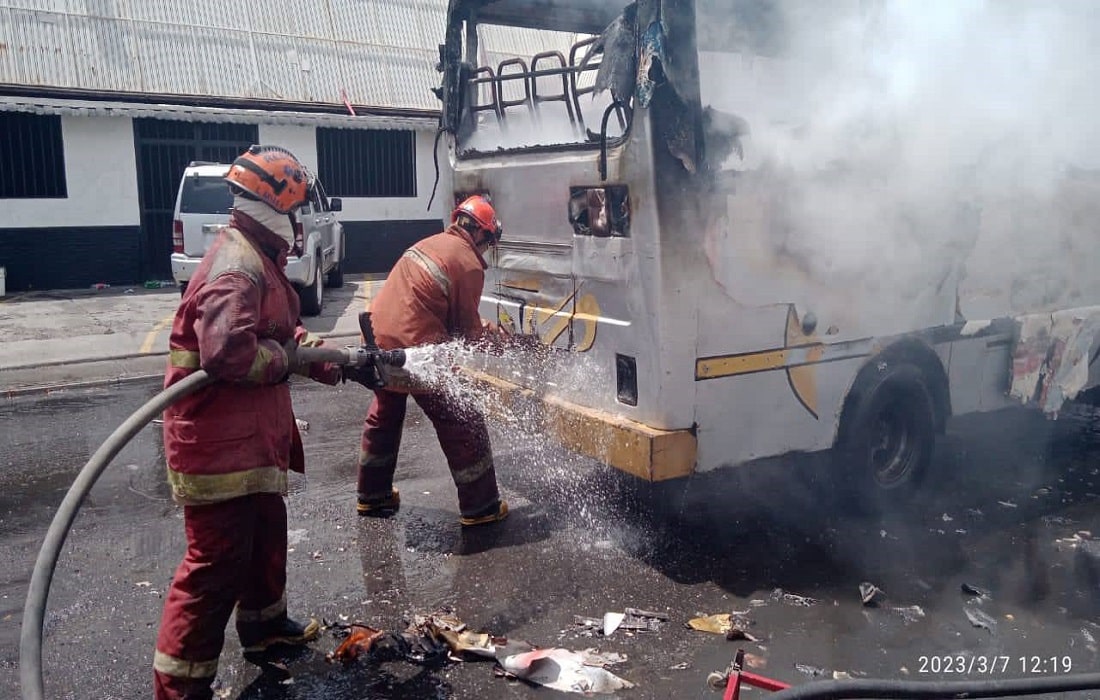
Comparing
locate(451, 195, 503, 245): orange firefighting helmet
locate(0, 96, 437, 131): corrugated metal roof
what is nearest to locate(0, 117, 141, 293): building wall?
locate(0, 96, 437, 131): corrugated metal roof

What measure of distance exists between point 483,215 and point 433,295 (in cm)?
51

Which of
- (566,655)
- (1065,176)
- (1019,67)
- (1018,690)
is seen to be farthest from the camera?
(1065,176)

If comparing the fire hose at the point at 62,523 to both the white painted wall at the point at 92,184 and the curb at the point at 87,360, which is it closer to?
the curb at the point at 87,360

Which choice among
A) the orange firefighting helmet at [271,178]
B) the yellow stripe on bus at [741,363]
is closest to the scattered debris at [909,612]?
the yellow stripe on bus at [741,363]

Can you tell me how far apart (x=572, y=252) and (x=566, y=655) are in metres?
1.97

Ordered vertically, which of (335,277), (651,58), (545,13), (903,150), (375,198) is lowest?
(335,277)

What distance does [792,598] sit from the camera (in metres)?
4.14

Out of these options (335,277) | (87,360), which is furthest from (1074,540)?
(335,277)

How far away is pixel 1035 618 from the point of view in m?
4.02

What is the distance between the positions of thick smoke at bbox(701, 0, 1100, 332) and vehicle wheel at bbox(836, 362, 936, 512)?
36cm

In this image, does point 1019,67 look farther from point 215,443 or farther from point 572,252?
point 215,443


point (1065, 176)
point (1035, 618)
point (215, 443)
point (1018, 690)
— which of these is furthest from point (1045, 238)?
point (215, 443)

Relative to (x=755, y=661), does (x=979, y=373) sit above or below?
above

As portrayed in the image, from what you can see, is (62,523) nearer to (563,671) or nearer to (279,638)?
(279,638)
